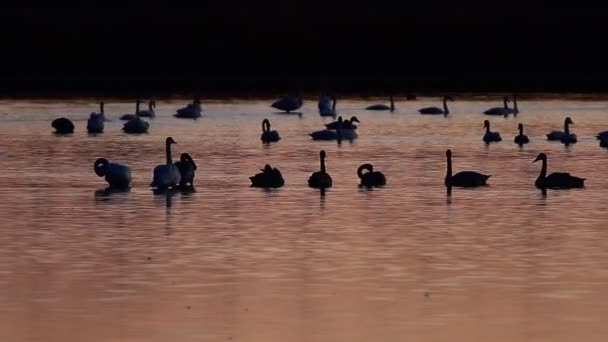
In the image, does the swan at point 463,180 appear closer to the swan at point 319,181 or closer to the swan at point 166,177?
the swan at point 319,181

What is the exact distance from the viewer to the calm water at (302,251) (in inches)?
712

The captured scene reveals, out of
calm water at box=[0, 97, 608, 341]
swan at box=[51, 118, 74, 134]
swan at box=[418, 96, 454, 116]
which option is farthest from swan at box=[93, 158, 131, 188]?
swan at box=[418, 96, 454, 116]

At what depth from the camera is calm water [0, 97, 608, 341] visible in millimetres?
18078

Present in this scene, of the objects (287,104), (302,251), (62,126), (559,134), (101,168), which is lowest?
(287,104)

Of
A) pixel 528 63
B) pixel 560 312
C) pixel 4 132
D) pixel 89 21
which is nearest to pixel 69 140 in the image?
pixel 4 132

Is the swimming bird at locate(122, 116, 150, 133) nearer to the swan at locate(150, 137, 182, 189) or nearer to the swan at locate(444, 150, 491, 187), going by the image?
the swan at locate(150, 137, 182, 189)

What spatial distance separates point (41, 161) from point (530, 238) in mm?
15900

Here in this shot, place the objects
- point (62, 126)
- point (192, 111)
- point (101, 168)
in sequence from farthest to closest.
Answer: point (192, 111), point (62, 126), point (101, 168)

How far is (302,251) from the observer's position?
77.2 ft

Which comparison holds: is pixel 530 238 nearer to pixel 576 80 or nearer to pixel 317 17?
pixel 576 80

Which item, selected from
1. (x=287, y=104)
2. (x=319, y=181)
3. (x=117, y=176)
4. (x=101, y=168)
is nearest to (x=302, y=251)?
(x=319, y=181)

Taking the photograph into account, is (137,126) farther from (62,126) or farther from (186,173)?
(186,173)

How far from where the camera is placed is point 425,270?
21750 millimetres

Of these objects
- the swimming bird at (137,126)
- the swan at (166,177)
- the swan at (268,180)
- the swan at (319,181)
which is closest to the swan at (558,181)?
the swan at (319,181)
